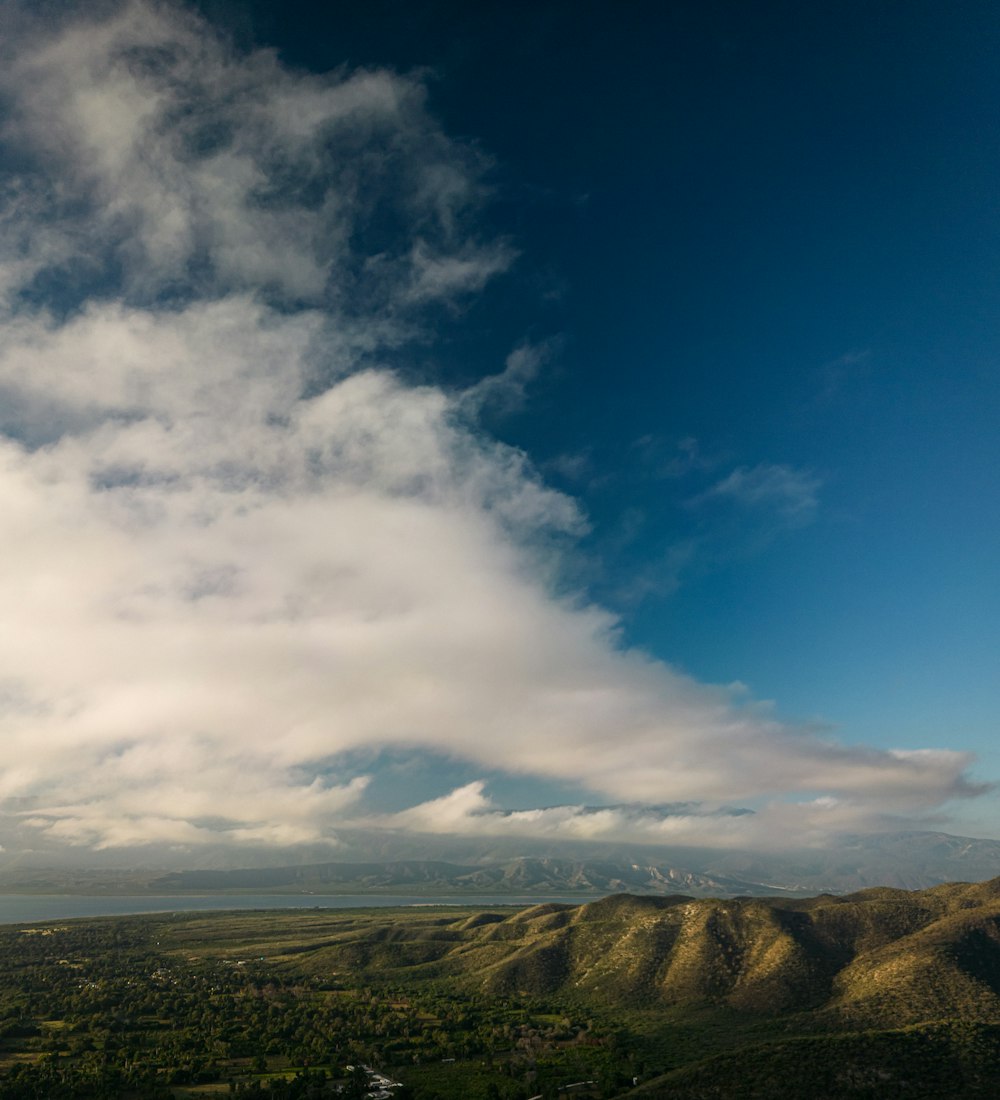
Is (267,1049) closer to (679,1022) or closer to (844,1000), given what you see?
(679,1022)

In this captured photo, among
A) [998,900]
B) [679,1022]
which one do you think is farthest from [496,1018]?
[998,900]

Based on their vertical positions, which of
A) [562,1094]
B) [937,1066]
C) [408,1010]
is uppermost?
[937,1066]

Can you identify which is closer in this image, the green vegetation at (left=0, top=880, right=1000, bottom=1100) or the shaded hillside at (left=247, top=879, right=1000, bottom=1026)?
the green vegetation at (left=0, top=880, right=1000, bottom=1100)

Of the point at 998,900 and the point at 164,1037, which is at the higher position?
the point at 998,900

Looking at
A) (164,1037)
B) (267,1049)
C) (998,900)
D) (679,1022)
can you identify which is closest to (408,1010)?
(267,1049)

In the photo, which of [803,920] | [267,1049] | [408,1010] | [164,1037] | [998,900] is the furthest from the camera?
[803,920]

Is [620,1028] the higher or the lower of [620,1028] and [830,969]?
the lower

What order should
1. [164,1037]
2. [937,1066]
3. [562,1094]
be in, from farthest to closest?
[164,1037], [562,1094], [937,1066]

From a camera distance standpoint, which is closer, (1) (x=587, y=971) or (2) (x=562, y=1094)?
(2) (x=562, y=1094)

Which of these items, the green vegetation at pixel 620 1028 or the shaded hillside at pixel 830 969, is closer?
the green vegetation at pixel 620 1028

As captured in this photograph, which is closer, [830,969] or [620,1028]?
[620,1028]
